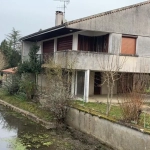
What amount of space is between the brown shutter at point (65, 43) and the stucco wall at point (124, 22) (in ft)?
10.3

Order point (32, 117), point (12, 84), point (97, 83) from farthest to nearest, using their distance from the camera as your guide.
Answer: point (12, 84)
point (97, 83)
point (32, 117)

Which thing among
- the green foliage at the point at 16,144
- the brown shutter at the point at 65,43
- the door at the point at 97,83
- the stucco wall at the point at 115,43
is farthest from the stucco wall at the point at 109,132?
the door at the point at 97,83

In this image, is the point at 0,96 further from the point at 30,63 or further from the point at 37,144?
the point at 37,144

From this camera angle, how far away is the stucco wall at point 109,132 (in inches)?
412

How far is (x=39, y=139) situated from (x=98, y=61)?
8273 mm

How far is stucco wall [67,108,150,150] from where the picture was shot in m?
10.5

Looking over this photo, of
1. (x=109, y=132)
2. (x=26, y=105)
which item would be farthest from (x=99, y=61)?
(x=109, y=132)

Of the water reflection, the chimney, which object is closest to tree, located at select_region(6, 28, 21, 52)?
the chimney

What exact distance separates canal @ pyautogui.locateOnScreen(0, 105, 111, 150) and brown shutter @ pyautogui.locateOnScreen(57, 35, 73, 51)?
8.28m

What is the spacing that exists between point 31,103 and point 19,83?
13.2 ft

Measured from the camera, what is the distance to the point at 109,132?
12.3m

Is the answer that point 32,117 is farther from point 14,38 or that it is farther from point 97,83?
point 14,38

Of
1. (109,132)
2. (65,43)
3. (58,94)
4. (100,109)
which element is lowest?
(109,132)

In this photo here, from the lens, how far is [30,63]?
24.6m
